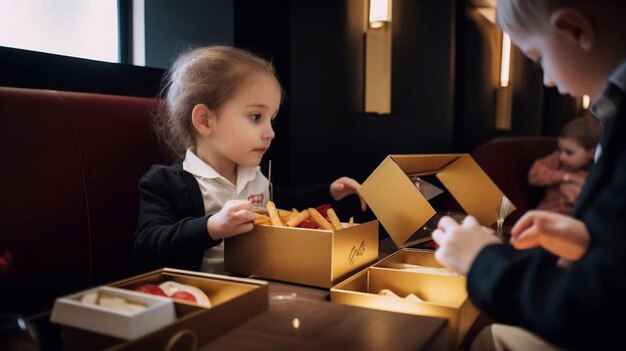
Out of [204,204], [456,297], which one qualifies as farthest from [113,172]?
[456,297]

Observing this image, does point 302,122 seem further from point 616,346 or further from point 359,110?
point 616,346

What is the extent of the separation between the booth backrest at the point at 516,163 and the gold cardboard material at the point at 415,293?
1086mm

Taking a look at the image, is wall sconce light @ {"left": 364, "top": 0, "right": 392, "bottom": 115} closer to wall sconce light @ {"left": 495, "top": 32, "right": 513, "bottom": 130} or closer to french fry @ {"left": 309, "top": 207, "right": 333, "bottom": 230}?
french fry @ {"left": 309, "top": 207, "right": 333, "bottom": 230}

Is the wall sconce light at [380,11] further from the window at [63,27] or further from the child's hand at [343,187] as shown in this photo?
the window at [63,27]

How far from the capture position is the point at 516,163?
7.03 feet

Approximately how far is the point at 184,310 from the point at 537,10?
23.0 inches

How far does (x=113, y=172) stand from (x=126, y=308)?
2.41 ft

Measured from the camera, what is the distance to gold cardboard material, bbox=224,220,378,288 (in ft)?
3.21

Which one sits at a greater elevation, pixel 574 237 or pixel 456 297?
pixel 574 237

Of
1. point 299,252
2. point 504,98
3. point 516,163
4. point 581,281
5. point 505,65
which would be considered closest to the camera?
point 581,281

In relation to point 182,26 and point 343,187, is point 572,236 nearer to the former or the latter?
point 343,187

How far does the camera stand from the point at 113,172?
1.27 meters

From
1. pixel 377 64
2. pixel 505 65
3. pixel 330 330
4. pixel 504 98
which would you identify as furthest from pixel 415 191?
pixel 504 98

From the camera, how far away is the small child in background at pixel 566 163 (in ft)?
6.33
